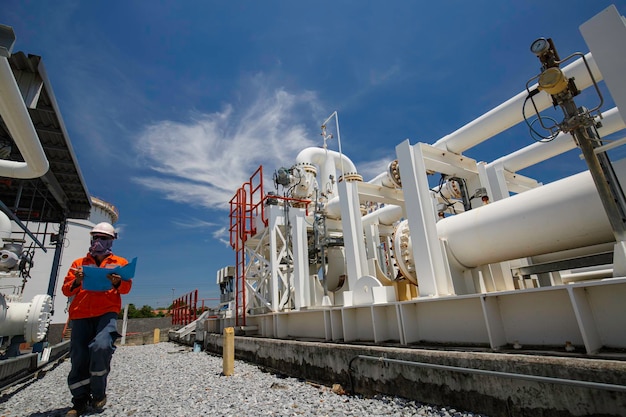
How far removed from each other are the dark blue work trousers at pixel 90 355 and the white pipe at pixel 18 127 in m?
1.90

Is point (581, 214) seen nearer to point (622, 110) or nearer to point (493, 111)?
point (622, 110)

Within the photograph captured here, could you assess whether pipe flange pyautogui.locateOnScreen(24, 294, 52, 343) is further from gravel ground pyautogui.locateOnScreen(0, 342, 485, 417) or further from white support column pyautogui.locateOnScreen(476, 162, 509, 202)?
white support column pyautogui.locateOnScreen(476, 162, 509, 202)

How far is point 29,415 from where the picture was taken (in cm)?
387

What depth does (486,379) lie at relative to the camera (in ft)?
10.4

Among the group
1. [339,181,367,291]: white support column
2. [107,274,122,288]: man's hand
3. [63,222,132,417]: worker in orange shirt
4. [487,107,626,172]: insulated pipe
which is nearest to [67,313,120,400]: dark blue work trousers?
[63,222,132,417]: worker in orange shirt

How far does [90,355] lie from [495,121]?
6.83 m

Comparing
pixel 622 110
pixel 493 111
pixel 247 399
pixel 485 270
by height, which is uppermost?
pixel 493 111

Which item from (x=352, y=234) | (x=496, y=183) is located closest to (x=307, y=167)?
(x=352, y=234)

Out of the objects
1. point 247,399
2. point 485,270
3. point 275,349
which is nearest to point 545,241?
point 485,270

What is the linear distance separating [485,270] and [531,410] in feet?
9.97

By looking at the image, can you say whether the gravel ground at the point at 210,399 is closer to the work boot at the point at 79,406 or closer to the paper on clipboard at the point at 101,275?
the work boot at the point at 79,406

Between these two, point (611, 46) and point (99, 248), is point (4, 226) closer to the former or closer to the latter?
point (99, 248)

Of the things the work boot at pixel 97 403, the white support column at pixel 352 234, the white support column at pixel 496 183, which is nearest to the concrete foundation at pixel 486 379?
the white support column at pixel 352 234

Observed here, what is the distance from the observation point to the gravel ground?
3.81 m
